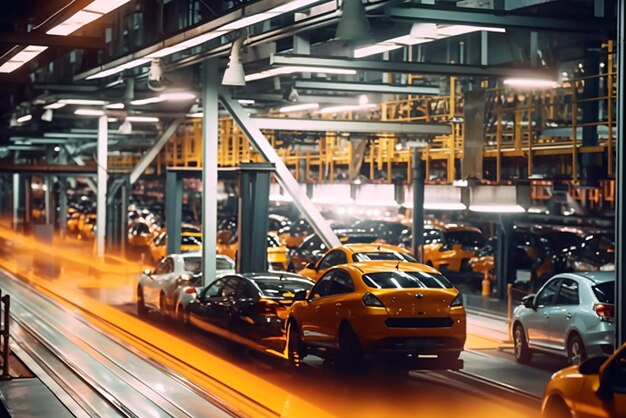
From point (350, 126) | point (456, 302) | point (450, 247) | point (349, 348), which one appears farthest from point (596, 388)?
point (450, 247)

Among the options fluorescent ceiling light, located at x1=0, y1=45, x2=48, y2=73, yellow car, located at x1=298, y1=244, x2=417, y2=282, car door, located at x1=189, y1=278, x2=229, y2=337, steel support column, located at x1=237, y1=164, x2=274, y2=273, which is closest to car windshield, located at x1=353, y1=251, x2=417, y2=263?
yellow car, located at x1=298, y1=244, x2=417, y2=282

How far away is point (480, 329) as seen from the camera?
898 inches

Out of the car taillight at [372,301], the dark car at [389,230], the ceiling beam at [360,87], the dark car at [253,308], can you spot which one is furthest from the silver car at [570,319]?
the dark car at [389,230]

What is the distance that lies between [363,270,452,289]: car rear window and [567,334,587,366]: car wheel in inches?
75.2

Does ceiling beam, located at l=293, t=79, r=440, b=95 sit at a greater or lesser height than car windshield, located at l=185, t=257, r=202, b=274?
greater

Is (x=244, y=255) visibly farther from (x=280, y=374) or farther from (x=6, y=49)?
(x=6, y=49)

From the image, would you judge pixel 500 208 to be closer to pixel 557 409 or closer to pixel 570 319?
pixel 570 319

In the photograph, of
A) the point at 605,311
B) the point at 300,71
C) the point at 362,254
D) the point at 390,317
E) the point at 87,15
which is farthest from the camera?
the point at 362,254

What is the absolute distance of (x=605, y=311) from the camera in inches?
599

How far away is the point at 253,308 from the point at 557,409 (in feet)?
27.4

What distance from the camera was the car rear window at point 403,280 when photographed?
15531 millimetres

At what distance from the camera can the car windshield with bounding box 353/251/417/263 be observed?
22.5 meters

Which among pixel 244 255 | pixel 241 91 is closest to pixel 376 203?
pixel 241 91

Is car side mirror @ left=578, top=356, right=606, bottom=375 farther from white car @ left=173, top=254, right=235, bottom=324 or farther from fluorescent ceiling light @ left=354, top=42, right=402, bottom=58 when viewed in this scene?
white car @ left=173, top=254, right=235, bottom=324
